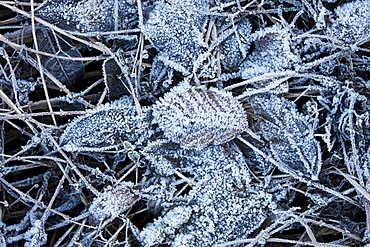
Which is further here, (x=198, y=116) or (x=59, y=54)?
(x=59, y=54)

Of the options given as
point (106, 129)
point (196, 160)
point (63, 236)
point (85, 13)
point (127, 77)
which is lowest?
point (63, 236)

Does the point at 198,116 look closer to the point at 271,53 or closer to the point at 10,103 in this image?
the point at 271,53

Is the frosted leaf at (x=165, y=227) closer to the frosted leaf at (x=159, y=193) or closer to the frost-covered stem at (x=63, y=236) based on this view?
the frosted leaf at (x=159, y=193)

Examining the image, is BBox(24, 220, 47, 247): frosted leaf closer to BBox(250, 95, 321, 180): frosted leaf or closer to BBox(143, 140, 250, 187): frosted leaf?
BBox(143, 140, 250, 187): frosted leaf

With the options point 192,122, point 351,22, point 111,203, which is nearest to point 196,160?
point 192,122

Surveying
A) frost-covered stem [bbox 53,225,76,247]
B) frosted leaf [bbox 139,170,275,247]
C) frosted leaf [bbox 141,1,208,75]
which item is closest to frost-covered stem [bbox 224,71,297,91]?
frosted leaf [bbox 141,1,208,75]

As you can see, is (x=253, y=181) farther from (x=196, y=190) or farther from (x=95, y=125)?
(x=95, y=125)

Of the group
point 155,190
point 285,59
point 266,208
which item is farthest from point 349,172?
point 155,190
